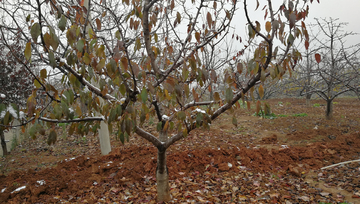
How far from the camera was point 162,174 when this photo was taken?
8.79ft

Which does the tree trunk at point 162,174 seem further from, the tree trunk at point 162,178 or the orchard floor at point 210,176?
the orchard floor at point 210,176

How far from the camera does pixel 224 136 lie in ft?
20.5

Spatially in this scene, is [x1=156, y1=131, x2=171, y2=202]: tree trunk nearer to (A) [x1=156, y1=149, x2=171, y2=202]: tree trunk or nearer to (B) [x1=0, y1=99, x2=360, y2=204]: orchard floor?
(A) [x1=156, y1=149, x2=171, y2=202]: tree trunk

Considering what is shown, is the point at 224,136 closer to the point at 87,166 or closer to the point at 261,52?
the point at 87,166

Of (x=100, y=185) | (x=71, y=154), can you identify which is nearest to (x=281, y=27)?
(x=100, y=185)

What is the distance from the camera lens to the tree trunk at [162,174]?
2623 millimetres

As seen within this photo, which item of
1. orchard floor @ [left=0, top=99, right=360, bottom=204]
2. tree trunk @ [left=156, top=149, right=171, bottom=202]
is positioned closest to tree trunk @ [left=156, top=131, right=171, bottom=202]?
tree trunk @ [left=156, top=149, right=171, bottom=202]

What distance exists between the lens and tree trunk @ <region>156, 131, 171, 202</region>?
2.62 metres

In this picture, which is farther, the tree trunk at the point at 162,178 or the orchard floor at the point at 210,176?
the orchard floor at the point at 210,176

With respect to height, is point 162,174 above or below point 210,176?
above

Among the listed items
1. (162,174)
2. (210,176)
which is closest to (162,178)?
(162,174)

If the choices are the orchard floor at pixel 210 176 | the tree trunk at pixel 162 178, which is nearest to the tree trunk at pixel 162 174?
the tree trunk at pixel 162 178

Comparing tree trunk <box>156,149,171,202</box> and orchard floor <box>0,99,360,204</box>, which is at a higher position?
tree trunk <box>156,149,171,202</box>

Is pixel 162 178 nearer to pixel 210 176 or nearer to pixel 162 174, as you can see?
pixel 162 174
